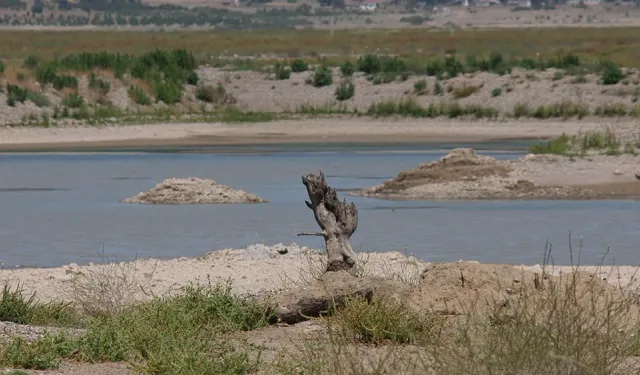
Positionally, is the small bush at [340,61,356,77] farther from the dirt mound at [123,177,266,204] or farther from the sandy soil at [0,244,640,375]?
the sandy soil at [0,244,640,375]

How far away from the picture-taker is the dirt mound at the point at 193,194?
88.8ft

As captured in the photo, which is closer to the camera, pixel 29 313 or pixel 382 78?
pixel 29 313

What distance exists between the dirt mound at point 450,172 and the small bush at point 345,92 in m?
27.7

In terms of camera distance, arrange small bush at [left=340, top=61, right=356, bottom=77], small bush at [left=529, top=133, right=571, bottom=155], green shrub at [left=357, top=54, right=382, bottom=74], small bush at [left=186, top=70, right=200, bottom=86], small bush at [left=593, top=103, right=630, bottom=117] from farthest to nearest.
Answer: green shrub at [left=357, top=54, right=382, bottom=74] → small bush at [left=340, top=61, right=356, bottom=77] → small bush at [left=186, top=70, right=200, bottom=86] → small bush at [left=593, top=103, right=630, bottom=117] → small bush at [left=529, top=133, right=571, bottom=155]

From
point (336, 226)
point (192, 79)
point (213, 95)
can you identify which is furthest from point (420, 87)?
point (336, 226)

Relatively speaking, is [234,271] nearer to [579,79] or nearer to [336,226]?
[336,226]

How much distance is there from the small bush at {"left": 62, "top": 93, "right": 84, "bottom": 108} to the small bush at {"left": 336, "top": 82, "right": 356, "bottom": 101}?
10777 mm

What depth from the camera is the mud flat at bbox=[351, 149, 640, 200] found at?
28250mm

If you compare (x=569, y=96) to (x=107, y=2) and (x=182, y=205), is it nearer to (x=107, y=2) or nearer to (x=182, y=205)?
(x=182, y=205)

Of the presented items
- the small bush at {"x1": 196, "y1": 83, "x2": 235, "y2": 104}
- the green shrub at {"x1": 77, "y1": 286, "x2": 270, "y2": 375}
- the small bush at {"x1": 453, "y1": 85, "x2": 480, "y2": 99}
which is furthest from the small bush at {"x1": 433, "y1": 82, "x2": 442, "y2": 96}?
the green shrub at {"x1": 77, "y1": 286, "x2": 270, "y2": 375}

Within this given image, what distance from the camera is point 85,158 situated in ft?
128

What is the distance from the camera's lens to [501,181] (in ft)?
94.9

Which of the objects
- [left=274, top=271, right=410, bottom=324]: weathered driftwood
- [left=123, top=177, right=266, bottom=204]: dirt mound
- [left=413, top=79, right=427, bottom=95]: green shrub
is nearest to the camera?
[left=274, top=271, right=410, bottom=324]: weathered driftwood

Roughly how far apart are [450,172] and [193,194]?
5.36 metres
